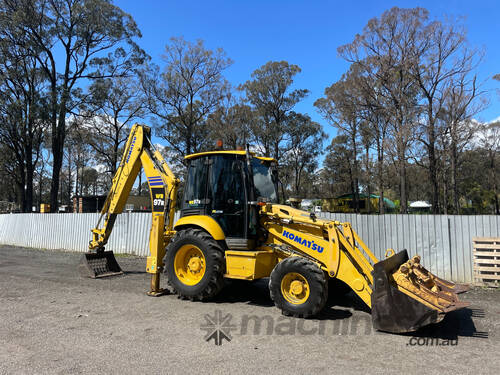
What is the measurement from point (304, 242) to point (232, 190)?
1.65m

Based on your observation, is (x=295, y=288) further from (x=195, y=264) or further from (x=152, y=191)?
(x=152, y=191)

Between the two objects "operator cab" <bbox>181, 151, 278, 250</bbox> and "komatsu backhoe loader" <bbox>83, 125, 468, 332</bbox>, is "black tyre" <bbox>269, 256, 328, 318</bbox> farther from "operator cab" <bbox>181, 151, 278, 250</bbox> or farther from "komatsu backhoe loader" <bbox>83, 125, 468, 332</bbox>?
"operator cab" <bbox>181, 151, 278, 250</bbox>

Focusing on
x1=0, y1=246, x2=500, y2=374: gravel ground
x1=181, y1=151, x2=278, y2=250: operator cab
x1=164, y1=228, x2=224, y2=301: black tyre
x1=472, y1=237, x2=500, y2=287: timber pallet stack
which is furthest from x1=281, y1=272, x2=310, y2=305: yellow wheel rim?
x1=472, y1=237, x2=500, y2=287: timber pallet stack

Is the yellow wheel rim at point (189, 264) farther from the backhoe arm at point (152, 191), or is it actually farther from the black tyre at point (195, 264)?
the backhoe arm at point (152, 191)

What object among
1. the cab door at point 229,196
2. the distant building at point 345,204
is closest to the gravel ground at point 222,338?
the cab door at point 229,196

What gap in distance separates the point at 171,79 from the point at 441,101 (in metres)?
20.5

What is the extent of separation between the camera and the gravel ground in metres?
3.88

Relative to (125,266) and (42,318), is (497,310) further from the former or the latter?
(125,266)

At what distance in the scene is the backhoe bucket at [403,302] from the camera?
14.7ft

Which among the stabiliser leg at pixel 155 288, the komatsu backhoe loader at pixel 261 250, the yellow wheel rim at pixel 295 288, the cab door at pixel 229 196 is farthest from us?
the stabiliser leg at pixel 155 288

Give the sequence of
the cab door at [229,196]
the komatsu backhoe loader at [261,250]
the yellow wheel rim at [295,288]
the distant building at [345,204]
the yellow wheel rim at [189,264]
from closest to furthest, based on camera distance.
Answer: the komatsu backhoe loader at [261,250] < the yellow wheel rim at [295,288] < the cab door at [229,196] < the yellow wheel rim at [189,264] < the distant building at [345,204]

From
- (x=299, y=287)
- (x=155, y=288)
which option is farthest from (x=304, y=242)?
(x=155, y=288)

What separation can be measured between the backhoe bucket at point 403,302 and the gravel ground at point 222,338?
0.24 metres

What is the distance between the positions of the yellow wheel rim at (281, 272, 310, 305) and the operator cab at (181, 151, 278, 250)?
3.44 feet
